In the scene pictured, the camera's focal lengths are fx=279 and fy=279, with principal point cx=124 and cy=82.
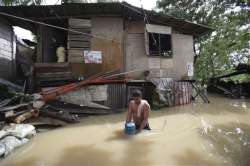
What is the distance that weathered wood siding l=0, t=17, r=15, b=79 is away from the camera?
38.8 feet

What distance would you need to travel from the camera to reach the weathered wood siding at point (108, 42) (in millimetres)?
11773

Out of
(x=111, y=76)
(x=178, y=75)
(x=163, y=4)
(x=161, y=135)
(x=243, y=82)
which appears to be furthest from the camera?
(x=163, y=4)

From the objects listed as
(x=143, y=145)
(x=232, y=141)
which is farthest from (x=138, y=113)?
(x=232, y=141)

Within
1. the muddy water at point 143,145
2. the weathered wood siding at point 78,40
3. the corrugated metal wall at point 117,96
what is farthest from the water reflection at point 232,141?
the weathered wood siding at point 78,40

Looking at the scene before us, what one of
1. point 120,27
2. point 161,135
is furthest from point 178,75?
point 161,135

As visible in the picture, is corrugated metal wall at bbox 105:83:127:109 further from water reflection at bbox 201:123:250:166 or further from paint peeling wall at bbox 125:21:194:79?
water reflection at bbox 201:123:250:166

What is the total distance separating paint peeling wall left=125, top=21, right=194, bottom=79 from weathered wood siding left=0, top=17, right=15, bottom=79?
17.3 feet

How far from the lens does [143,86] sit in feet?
39.9

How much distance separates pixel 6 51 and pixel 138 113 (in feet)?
25.4

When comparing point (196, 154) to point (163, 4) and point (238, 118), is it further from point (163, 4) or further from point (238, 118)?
point (163, 4)

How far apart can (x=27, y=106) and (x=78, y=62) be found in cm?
344

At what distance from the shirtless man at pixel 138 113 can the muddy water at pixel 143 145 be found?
333mm

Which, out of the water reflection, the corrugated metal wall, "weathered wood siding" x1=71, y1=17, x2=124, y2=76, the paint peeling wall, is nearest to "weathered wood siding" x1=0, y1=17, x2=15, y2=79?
"weathered wood siding" x1=71, y1=17, x2=124, y2=76

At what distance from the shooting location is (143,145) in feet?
21.3
